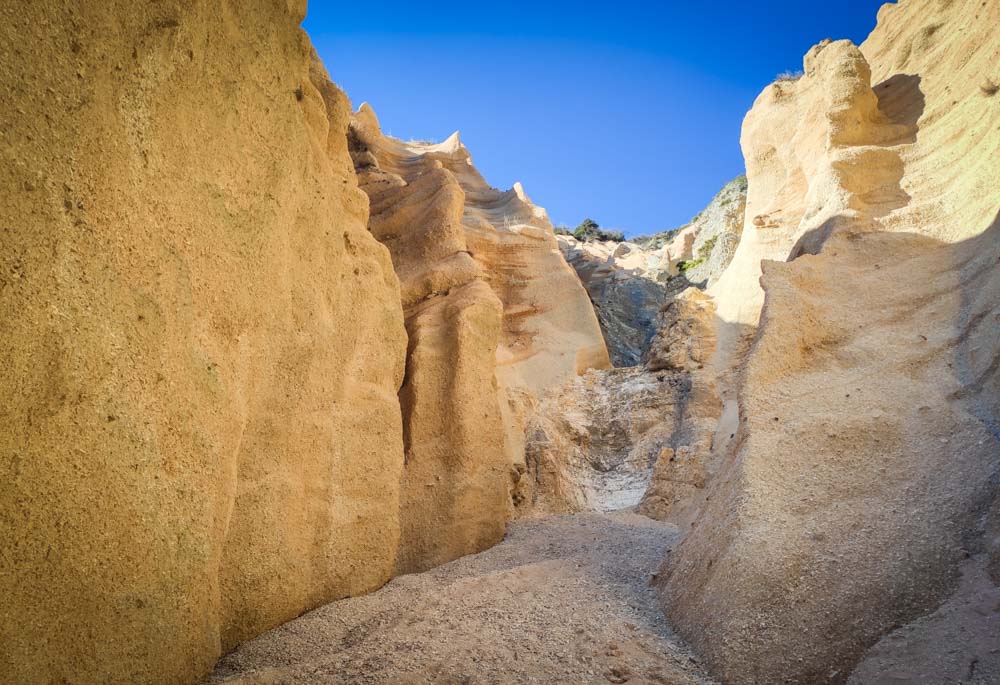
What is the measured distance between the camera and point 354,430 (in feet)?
13.5

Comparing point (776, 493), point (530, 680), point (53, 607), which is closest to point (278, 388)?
point (53, 607)

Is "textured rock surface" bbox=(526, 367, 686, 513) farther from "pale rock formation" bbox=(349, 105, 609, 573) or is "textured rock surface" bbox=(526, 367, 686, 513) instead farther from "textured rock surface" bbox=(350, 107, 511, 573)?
"textured rock surface" bbox=(350, 107, 511, 573)

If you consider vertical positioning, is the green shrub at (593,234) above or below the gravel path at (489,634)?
above

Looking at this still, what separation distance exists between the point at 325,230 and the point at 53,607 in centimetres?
263

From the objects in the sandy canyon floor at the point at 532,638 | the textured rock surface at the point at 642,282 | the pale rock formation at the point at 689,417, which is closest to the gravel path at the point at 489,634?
the sandy canyon floor at the point at 532,638

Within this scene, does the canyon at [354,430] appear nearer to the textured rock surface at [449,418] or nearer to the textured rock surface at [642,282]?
the textured rock surface at [449,418]

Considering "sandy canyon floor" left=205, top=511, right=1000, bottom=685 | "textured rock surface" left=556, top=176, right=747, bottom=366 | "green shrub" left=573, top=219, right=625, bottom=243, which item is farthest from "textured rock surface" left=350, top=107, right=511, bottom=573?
"green shrub" left=573, top=219, right=625, bottom=243

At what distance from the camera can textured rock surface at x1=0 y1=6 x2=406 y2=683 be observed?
2.04m

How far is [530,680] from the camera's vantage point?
2633 millimetres

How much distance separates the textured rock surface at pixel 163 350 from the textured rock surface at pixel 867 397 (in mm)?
2337

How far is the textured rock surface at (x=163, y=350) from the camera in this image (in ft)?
6.70

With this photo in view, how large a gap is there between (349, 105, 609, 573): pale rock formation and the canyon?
0.04 m

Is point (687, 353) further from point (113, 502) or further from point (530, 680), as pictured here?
point (113, 502)

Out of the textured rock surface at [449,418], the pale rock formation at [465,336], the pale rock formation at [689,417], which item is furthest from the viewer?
the pale rock formation at [689,417]
